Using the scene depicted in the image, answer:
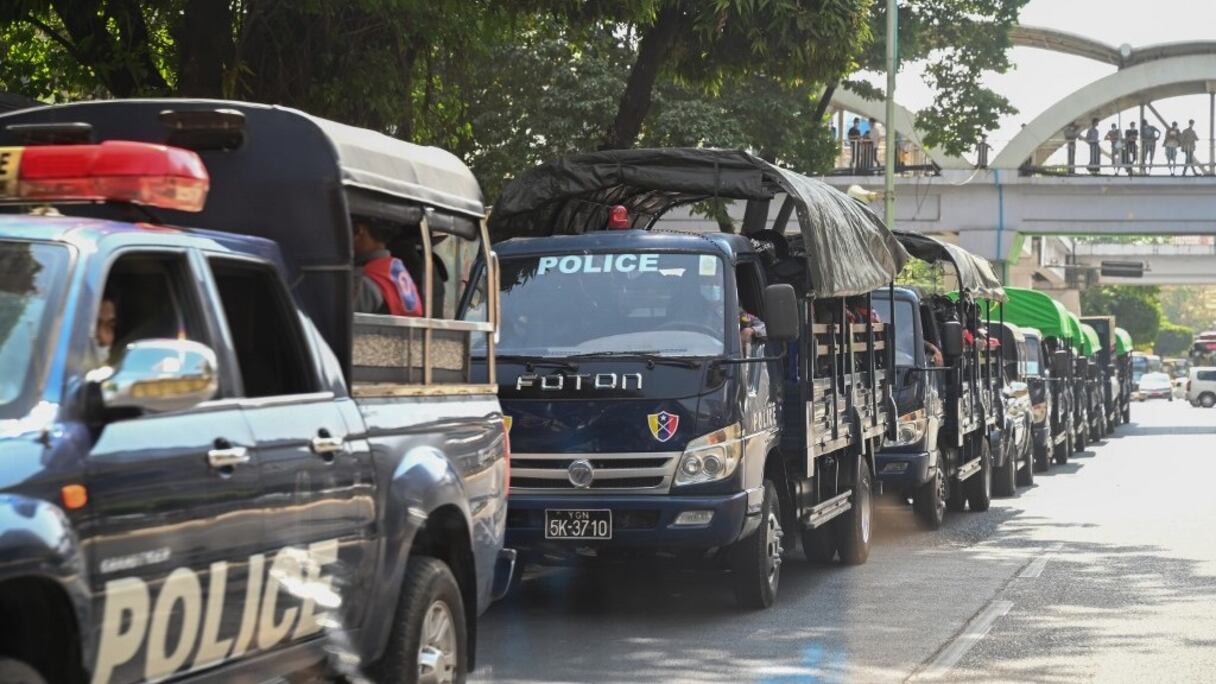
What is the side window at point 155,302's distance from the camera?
5129 millimetres

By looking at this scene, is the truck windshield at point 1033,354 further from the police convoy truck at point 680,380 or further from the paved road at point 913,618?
the police convoy truck at point 680,380

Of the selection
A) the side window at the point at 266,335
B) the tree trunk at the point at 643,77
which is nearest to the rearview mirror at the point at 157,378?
the side window at the point at 266,335

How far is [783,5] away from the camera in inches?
704

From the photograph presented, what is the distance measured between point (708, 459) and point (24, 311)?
6293mm

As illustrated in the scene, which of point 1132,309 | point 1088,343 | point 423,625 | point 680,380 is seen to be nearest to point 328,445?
point 423,625

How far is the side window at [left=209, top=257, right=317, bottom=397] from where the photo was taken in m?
5.73

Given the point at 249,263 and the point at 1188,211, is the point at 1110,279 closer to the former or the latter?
the point at 1188,211

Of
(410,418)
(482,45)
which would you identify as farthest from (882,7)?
(410,418)

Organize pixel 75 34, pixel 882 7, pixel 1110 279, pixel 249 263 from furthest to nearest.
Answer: pixel 1110 279
pixel 882 7
pixel 75 34
pixel 249 263

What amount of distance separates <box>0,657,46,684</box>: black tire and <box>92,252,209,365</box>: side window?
1.17 metres

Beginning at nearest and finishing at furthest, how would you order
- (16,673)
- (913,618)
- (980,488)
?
(16,673) < (913,618) < (980,488)

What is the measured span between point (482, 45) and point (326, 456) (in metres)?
11.3

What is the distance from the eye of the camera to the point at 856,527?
1382 cm

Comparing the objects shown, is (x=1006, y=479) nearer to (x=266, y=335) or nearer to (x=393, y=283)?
(x=393, y=283)
